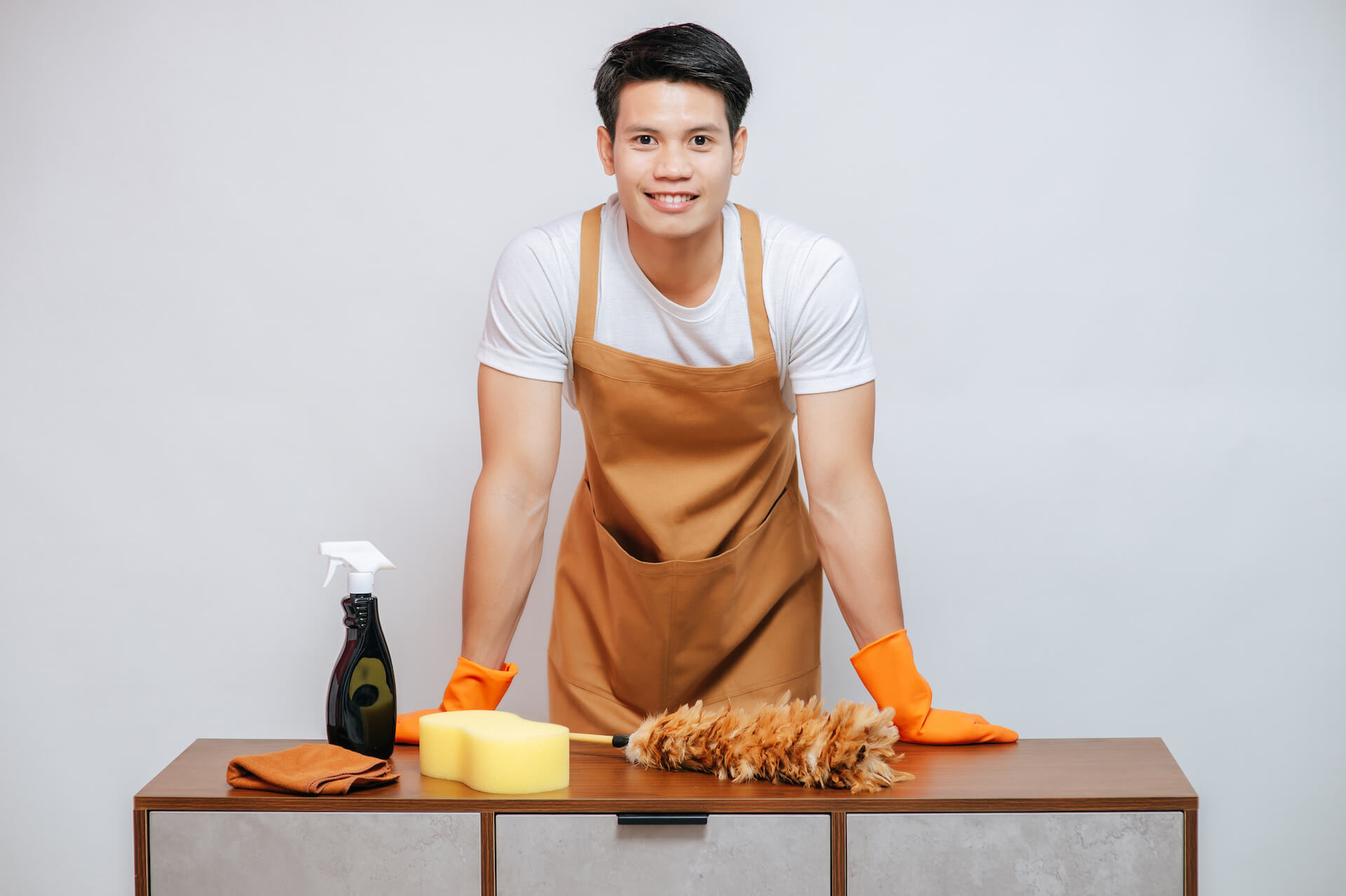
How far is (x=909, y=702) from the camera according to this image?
61.0 inches

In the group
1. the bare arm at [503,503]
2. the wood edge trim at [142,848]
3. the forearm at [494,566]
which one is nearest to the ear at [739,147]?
the bare arm at [503,503]

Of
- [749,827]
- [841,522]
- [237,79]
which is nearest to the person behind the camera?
[749,827]

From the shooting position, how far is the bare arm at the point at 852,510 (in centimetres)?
169

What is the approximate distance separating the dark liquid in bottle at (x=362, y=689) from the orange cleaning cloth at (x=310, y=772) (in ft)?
0.17

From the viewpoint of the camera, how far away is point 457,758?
→ 1311 millimetres

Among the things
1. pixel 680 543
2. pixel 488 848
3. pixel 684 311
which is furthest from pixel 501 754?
pixel 684 311

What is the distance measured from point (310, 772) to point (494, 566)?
0.47m

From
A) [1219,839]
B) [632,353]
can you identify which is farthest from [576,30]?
[1219,839]

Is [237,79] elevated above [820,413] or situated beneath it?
elevated above

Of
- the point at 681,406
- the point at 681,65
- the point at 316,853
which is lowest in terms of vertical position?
the point at 316,853

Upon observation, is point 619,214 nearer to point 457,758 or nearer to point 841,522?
point 841,522

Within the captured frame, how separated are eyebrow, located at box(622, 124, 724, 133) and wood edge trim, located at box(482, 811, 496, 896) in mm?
884

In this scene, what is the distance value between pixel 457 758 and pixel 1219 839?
6.65ft

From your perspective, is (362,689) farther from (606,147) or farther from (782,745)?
(606,147)
